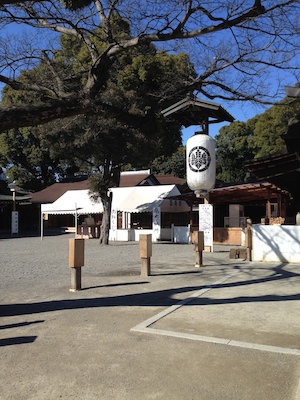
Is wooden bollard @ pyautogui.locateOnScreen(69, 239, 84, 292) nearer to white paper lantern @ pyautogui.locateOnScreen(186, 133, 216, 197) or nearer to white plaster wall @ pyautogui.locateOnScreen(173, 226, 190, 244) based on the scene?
white paper lantern @ pyautogui.locateOnScreen(186, 133, 216, 197)

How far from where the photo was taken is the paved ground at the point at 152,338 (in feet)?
11.4

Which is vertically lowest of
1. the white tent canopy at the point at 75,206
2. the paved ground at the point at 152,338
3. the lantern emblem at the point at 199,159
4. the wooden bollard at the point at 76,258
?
the paved ground at the point at 152,338

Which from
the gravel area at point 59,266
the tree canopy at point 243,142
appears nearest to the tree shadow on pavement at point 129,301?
the gravel area at point 59,266

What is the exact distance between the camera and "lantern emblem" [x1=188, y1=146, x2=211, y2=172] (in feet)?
38.1

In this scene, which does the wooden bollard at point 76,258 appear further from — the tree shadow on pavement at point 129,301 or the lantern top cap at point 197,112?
the lantern top cap at point 197,112

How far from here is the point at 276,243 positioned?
12047mm

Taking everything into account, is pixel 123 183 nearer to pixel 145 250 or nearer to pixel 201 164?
pixel 201 164

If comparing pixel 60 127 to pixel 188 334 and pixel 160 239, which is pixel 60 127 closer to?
pixel 160 239

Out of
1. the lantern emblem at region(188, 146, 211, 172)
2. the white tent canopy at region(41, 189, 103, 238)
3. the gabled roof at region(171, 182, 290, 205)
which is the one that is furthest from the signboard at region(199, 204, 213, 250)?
the white tent canopy at region(41, 189, 103, 238)

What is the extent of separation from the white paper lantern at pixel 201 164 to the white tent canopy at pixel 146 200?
10426 mm

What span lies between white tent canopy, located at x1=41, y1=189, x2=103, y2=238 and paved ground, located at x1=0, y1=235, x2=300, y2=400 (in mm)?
14970

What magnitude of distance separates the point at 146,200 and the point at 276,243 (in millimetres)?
12037

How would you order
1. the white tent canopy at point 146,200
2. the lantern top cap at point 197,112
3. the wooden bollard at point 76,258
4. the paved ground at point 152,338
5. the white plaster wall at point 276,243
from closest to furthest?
the paved ground at point 152,338 → the wooden bollard at point 76,258 → the white plaster wall at point 276,243 → the lantern top cap at point 197,112 → the white tent canopy at point 146,200

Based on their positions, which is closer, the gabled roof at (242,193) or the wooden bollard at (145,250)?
the wooden bollard at (145,250)
